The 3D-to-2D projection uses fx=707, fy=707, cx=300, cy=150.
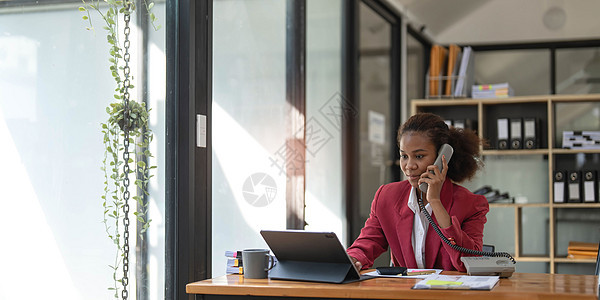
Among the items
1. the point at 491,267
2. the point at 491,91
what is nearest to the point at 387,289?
the point at 491,267

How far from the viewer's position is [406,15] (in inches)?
228

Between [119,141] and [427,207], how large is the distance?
1.13m

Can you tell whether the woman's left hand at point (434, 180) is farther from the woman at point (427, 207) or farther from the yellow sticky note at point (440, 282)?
the yellow sticky note at point (440, 282)

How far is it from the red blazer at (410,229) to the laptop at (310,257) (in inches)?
15.1

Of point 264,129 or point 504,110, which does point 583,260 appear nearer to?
point 504,110

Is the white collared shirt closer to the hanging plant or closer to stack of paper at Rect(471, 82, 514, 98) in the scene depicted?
the hanging plant

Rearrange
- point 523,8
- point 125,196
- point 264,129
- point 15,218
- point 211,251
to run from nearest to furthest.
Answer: point 15,218
point 125,196
point 211,251
point 264,129
point 523,8

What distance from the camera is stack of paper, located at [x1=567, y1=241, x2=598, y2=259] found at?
5.04 m

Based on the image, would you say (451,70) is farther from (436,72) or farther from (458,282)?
(458,282)

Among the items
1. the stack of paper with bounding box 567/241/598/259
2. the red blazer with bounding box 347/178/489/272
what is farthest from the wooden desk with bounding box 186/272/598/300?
the stack of paper with bounding box 567/241/598/259

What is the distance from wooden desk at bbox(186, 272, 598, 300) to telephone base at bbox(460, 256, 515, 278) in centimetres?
3

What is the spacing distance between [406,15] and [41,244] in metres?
Result: 4.12

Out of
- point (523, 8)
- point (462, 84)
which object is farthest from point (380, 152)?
point (523, 8)

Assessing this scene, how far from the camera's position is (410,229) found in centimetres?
249
